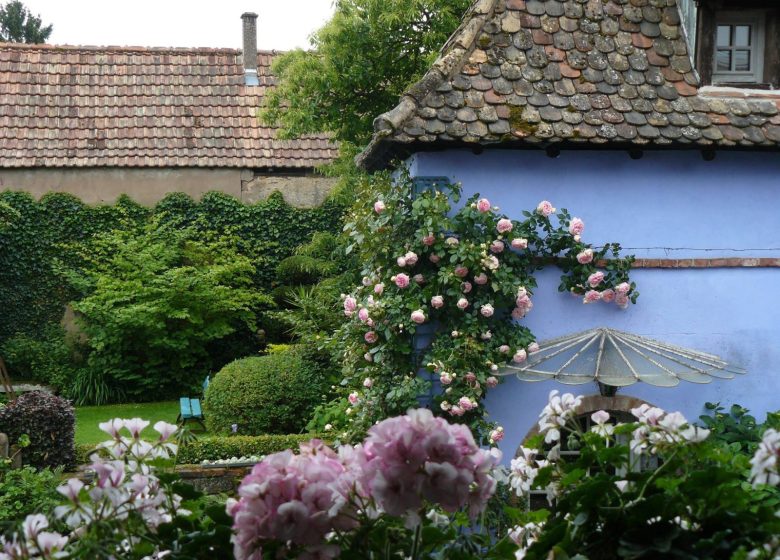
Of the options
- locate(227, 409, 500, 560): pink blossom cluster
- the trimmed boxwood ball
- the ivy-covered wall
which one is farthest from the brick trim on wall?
the ivy-covered wall

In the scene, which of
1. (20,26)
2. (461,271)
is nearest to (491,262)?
(461,271)

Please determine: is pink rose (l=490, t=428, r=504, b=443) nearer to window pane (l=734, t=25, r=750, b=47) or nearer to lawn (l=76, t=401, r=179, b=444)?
window pane (l=734, t=25, r=750, b=47)

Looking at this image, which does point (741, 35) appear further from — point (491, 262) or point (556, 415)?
point (556, 415)

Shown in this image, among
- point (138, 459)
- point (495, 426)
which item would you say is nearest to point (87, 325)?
point (495, 426)

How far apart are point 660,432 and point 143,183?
17.5 meters

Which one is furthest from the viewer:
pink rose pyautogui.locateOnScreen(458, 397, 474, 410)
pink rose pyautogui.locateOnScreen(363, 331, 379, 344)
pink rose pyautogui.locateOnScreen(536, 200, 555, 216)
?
pink rose pyautogui.locateOnScreen(363, 331, 379, 344)

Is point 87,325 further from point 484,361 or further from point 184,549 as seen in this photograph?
point 184,549

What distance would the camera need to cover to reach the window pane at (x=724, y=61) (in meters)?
8.94

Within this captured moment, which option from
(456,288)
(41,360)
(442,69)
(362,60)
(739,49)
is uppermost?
(362,60)

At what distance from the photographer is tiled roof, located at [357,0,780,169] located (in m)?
8.02

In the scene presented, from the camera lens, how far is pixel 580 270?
8.20 m

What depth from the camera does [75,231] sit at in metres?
18.7

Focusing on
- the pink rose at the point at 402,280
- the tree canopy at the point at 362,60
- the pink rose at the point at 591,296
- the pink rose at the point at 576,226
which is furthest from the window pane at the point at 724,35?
the tree canopy at the point at 362,60

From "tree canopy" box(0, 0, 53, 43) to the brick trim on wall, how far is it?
1150 inches
